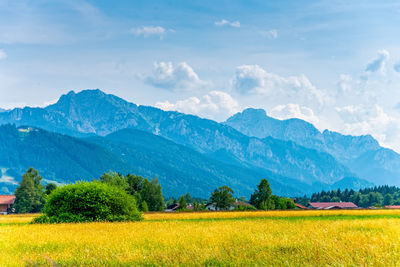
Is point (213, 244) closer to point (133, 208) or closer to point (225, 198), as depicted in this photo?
point (133, 208)

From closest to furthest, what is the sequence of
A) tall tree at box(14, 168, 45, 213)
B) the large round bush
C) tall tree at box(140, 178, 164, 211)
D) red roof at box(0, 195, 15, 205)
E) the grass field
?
1. the grass field
2. the large round bush
3. tall tree at box(14, 168, 45, 213)
4. tall tree at box(140, 178, 164, 211)
5. red roof at box(0, 195, 15, 205)

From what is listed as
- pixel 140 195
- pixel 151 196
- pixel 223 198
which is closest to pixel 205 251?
pixel 140 195

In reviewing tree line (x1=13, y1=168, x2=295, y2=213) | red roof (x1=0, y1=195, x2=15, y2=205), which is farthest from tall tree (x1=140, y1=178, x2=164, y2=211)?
red roof (x1=0, y1=195, x2=15, y2=205)

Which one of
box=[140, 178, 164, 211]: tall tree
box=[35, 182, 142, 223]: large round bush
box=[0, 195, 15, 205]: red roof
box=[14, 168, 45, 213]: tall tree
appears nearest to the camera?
box=[35, 182, 142, 223]: large round bush

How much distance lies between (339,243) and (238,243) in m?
5.61

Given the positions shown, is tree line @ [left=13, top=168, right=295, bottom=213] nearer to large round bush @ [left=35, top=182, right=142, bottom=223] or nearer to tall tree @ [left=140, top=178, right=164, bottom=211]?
tall tree @ [left=140, top=178, right=164, bottom=211]

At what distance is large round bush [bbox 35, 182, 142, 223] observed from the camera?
47.5 m

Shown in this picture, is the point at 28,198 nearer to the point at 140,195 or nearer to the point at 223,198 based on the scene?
the point at 140,195

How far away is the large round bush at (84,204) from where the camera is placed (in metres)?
47.5

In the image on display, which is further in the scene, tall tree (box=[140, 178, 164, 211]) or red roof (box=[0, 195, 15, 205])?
red roof (box=[0, 195, 15, 205])

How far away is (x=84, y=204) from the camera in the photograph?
47.8 m

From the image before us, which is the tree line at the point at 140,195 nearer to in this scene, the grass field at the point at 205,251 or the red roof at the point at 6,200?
the red roof at the point at 6,200

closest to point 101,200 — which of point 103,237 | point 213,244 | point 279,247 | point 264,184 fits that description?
point 103,237

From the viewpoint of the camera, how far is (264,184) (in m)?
116
